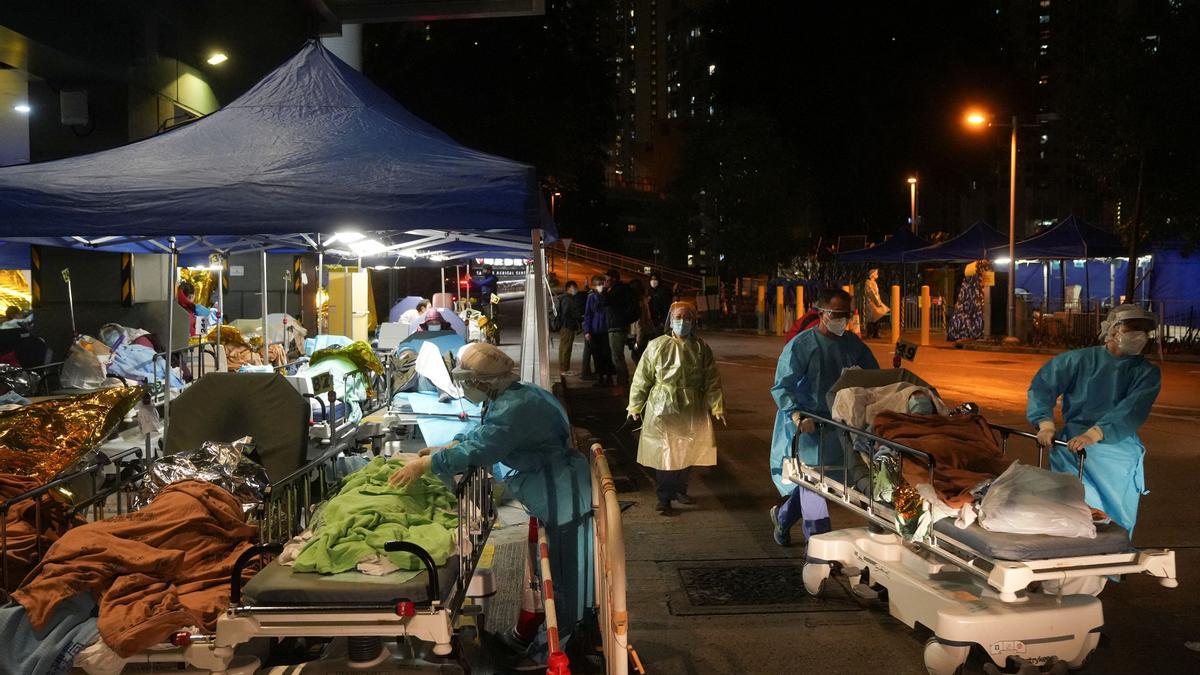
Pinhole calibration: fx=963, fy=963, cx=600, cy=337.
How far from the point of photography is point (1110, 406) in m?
5.90

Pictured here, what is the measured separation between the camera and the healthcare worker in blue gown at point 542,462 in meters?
4.75

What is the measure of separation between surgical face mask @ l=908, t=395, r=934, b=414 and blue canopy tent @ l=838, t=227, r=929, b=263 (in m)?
24.2

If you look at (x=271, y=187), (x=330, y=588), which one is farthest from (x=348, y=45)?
(x=330, y=588)

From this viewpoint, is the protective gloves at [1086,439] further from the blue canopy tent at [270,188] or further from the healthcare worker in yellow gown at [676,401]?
the blue canopy tent at [270,188]

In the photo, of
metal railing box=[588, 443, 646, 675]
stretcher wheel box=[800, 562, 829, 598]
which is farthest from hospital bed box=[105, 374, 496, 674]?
stretcher wheel box=[800, 562, 829, 598]

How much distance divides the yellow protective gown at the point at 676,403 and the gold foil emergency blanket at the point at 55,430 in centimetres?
400

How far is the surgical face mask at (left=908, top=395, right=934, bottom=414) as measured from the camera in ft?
18.5

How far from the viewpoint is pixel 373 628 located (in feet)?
12.4

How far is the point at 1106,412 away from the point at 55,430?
20.5 ft

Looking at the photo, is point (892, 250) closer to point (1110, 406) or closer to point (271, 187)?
point (1110, 406)

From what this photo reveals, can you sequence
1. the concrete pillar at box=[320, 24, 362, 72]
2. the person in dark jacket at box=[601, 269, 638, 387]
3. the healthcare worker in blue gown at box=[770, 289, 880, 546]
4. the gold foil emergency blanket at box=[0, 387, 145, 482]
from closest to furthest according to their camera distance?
the gold foil emergency blanket at box=[0, 387, 145, 482] < the healthcare worker in blue gown at box=[770, 289, 880, 546] < the person in dark jacket at box=[601, 269, 638, 387] < the concrete pillar at box=[320, 24, 362, 72]

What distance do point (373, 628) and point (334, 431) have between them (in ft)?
15.5

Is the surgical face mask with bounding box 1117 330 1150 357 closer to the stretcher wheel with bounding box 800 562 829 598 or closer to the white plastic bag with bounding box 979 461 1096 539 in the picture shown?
the white plastic bag with bounding box 979 461 1096 539

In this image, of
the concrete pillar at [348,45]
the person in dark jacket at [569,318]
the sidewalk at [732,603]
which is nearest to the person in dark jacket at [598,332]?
the person in dark jacket at [569,318]
